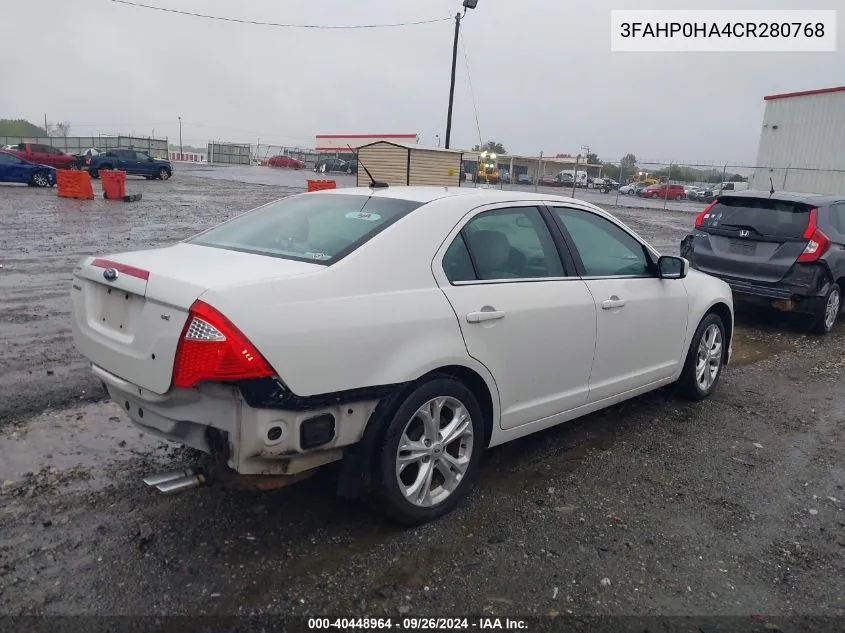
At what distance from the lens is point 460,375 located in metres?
3.33

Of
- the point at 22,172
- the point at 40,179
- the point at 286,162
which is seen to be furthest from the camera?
the point at 286,162

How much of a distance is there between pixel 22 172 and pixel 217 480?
85.8ft

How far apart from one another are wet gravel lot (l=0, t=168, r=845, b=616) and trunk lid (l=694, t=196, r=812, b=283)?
2869 millimetres

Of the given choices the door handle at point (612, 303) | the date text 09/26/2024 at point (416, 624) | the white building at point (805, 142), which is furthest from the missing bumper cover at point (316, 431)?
the white building at point (805, 142)

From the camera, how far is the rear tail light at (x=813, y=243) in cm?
741

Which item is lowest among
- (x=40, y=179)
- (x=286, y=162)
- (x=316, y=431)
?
(x=316, y=431)

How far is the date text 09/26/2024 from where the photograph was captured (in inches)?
101

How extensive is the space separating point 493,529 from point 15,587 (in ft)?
6.74

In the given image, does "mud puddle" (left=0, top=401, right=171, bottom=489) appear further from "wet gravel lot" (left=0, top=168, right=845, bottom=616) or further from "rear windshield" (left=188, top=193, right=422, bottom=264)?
"rear windshield" (left=188, top=193, right=422, bottom=264)

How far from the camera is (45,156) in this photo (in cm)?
3062

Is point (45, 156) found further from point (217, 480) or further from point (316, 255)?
point (217, 480)

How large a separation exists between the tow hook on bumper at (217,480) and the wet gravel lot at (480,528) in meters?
0.34

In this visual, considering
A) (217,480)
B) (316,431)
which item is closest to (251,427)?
(316,431)

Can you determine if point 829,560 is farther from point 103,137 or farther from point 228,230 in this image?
point 103,137
